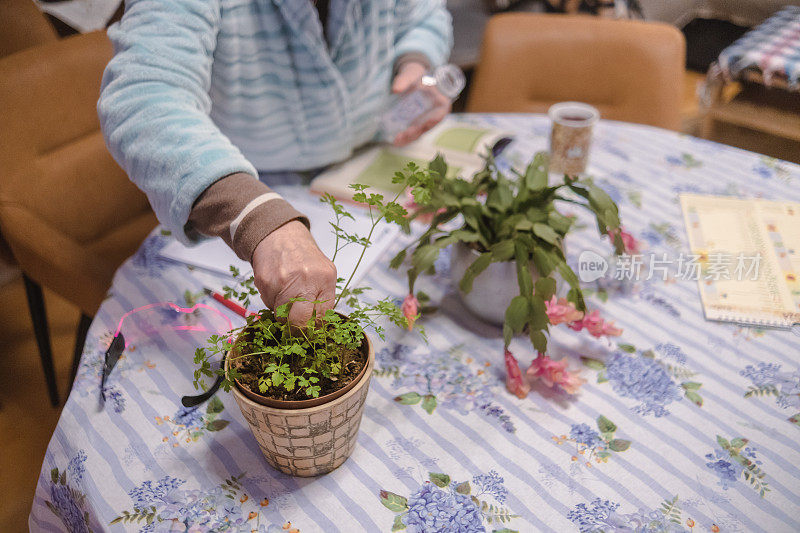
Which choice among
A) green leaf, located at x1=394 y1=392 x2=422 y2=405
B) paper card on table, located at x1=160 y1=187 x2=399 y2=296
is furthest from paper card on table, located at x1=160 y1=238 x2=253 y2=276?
green leaf, located at x1=394 y1=392 x2=422 y2=405

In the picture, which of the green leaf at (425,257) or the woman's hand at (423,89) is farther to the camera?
the woman's hand at (423,89)

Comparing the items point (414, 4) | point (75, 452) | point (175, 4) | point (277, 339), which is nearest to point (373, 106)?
point (414, 4)

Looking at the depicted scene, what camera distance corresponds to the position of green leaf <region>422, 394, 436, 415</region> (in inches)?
30.3

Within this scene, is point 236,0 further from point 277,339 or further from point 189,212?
point 277,339

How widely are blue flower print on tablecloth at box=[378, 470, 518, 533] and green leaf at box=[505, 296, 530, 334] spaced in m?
0.19

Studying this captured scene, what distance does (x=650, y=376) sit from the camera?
32.1 inches

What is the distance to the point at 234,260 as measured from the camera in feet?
3.22

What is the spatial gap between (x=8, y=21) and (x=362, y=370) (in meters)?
1.68

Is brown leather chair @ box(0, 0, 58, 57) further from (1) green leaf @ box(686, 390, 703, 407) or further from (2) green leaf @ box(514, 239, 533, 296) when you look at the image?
(1) green leaf @ box(686, 390, 703, 407)

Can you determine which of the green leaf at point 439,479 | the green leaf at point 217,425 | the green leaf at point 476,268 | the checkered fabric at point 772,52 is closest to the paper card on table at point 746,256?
the green leaf at point 476,268

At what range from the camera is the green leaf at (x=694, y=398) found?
30.6 inches

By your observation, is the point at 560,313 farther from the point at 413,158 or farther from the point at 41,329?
the point at 41,329

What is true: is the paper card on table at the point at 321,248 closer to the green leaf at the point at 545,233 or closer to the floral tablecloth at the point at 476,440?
the floral tablecloth at the point at 476,440

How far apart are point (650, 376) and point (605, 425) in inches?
4.7
